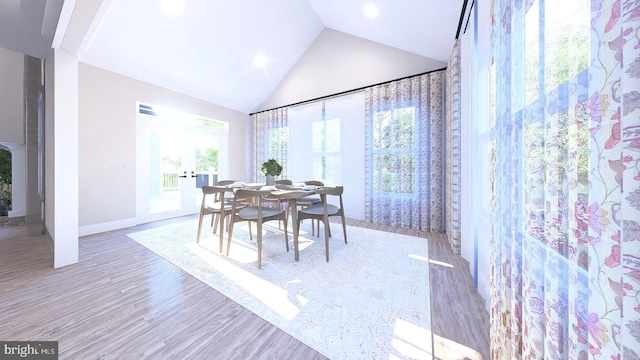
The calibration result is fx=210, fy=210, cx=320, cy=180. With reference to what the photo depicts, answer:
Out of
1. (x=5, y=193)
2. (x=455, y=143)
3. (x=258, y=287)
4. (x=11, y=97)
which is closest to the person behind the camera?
(x=258, y=287)

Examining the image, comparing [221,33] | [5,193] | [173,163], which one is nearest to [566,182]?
[221,33]

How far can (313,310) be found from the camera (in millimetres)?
1414

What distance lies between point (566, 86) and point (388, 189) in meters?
3.00

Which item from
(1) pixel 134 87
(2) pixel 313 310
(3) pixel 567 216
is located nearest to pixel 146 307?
(2) pixel 313 310

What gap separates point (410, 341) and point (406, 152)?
271cm

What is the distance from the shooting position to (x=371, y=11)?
2.91m

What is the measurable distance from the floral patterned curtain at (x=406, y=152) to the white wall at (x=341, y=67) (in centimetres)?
22

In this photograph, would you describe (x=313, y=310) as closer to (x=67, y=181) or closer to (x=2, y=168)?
(x=67, y=181)

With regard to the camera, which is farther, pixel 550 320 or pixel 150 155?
pixel 150 155

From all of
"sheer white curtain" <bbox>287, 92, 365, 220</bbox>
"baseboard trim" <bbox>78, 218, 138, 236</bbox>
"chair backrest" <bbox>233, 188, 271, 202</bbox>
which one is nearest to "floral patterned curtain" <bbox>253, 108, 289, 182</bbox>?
"sheer white curtain" <bbox>287, 92, 365, 220</bbox>

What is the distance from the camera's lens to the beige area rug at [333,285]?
1.18 m

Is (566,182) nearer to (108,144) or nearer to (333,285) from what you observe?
(333,285)

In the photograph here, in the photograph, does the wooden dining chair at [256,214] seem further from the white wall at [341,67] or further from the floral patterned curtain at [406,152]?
the white wall at [341,67]

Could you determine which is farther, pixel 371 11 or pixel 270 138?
pixel 270 138
